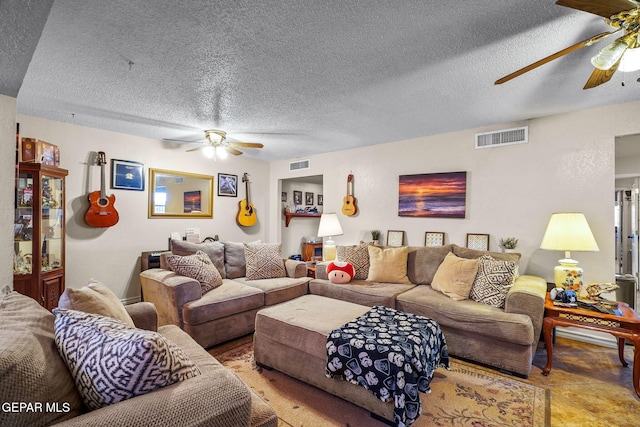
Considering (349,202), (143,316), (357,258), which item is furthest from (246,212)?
(143,316)

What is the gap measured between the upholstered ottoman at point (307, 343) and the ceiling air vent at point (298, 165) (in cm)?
319

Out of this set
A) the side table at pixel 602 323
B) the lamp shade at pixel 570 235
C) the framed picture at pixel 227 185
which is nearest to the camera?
the side table at pixel 602 323

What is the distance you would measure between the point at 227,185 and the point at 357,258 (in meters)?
2.73

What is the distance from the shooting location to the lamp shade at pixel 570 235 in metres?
2.48

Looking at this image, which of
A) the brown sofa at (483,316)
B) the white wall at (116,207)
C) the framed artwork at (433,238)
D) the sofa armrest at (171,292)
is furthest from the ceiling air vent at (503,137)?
the white wall at (116,207)

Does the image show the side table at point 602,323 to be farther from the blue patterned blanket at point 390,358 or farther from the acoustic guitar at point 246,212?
the acoustic guitar at point 246,212

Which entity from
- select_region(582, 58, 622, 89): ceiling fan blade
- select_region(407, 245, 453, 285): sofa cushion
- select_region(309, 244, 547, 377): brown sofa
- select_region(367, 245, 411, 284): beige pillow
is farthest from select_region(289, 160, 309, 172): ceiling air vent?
select_region(582, 58, 622, 89): ceiling fan blade

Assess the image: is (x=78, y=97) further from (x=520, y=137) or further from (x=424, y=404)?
(x=520, y=137)

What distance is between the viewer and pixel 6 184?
1.85m

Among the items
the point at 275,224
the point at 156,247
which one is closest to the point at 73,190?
the point at 156,247

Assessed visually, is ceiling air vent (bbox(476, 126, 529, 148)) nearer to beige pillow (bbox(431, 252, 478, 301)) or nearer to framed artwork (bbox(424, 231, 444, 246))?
framed artwork (bbox(424, 231, 444, 246))

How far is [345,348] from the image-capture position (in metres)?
1.72

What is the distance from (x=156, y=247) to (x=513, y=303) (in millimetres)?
4327

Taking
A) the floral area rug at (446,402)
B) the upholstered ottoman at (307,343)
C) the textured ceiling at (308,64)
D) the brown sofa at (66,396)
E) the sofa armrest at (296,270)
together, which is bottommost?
the floral area rug at (446,402)
